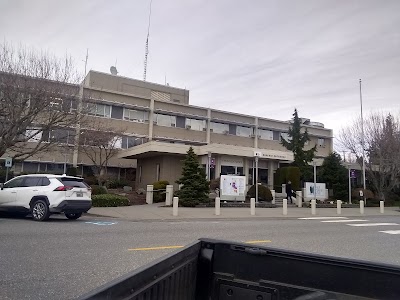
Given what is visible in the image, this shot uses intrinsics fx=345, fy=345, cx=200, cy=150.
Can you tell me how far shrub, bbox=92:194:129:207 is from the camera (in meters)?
19.8

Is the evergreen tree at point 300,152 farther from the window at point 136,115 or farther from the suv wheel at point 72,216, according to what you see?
the suv wheel at point 72,216

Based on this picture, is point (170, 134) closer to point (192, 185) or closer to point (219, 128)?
point (219, 128)

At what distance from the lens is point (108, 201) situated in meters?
20.3

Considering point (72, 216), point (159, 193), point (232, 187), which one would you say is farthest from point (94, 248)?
point (159, 193)

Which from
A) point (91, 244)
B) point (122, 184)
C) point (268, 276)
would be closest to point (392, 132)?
point (122, 184)

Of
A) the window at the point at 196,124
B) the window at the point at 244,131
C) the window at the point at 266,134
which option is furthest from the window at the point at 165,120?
the window at the point at 266,134

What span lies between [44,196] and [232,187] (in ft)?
46.1

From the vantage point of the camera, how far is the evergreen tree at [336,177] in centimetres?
3425

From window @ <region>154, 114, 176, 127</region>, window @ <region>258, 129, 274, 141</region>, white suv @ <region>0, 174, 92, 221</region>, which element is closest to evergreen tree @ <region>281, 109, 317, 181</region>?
window @ <region>258, 129, 274, 141</region>

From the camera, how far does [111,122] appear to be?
37.8 metres

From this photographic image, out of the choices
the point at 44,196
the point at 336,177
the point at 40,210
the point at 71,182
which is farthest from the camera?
the point at 336,177

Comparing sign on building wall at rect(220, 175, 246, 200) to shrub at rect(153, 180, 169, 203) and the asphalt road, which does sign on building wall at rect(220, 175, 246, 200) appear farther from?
the asphalt road

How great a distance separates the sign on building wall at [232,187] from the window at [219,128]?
2184 centimetres

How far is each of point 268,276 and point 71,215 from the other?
12870mm
